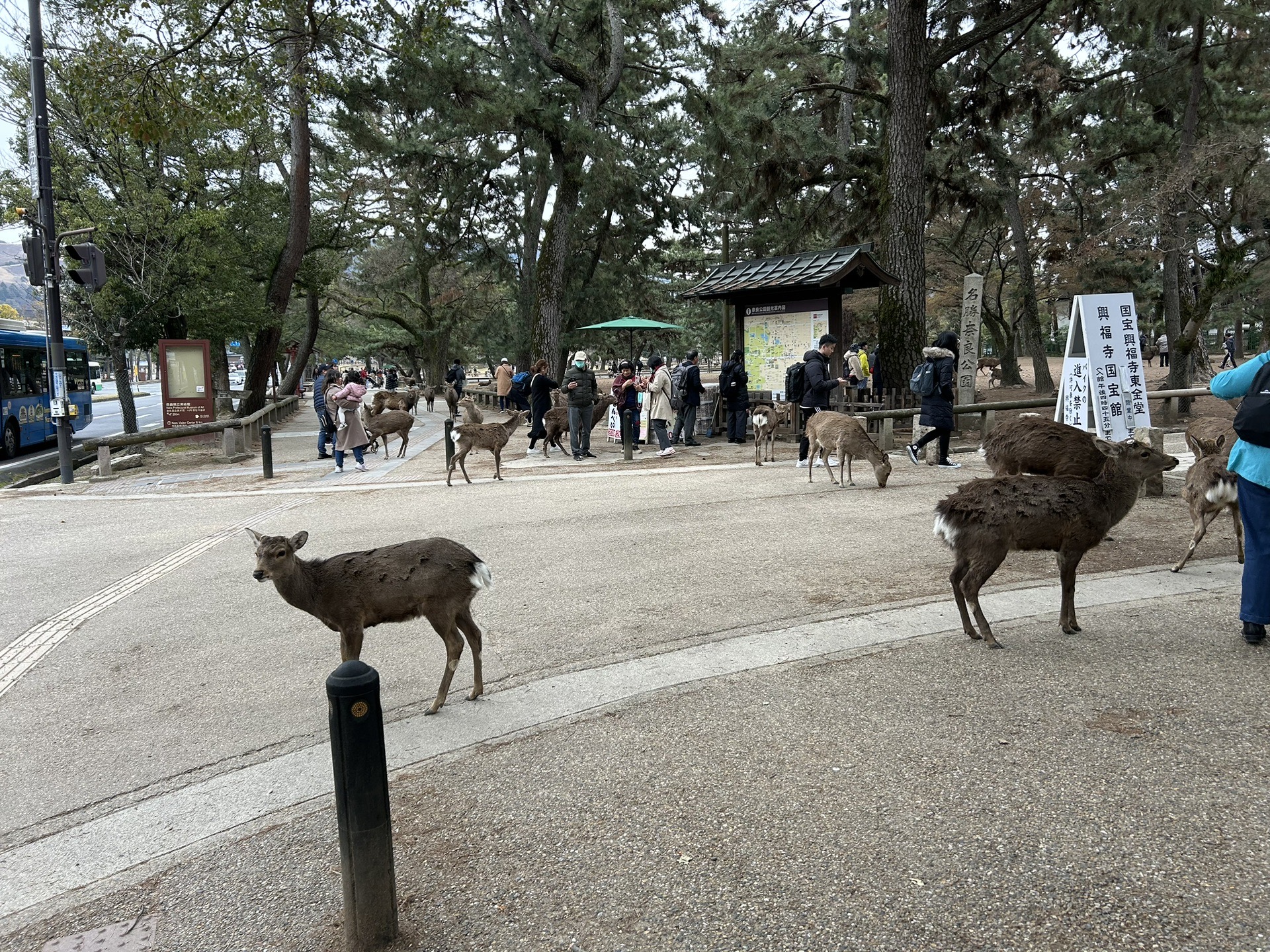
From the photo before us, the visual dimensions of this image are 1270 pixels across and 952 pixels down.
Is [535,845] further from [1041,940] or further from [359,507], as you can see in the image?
[359,507]

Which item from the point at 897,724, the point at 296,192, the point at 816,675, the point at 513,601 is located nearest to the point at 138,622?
the point at 513,601

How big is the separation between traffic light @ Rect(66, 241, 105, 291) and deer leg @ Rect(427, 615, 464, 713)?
13.3 metres

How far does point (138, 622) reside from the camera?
6.66 m

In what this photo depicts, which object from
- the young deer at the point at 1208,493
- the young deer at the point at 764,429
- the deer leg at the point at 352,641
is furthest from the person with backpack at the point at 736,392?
the deer leg at the point at 352,641

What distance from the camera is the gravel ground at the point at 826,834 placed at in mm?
2816

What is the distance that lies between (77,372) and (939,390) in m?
25.3

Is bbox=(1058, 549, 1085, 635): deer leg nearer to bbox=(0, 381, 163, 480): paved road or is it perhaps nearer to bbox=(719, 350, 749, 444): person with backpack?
bbox=(719, 350, 749, 444): person with backpack

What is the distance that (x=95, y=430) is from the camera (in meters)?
28.7

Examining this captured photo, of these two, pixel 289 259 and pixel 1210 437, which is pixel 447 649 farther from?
pixel 289 259

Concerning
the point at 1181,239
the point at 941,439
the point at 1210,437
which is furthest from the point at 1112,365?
the point at 1181,239

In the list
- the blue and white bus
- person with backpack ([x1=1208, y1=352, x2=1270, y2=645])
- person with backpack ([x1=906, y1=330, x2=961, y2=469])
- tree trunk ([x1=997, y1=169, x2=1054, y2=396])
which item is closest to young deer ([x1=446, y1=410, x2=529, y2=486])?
person with backpack ([x1=906, y1=330, x2=961, y2=469])

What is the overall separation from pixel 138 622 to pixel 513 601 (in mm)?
2973

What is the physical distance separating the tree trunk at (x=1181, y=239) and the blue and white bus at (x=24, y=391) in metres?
24.6

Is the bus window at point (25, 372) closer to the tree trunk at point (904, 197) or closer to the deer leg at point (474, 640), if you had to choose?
the tree trunk at point (904, 197)
